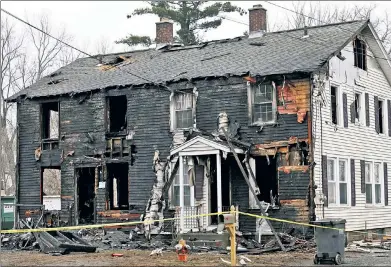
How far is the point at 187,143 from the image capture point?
22.8 m

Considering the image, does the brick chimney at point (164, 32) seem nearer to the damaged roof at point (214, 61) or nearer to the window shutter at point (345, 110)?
the damaged roof at point (214, 61)

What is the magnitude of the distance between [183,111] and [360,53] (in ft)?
25.2

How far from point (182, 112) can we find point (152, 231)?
4.53 m

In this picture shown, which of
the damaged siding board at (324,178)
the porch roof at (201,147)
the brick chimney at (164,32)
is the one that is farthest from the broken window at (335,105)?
the brick chimney at (164,32)

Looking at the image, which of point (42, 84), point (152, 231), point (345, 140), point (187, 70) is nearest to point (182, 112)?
point (187, 70)

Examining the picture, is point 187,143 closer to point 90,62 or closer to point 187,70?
point 187,70

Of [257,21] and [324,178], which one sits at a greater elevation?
[257,21]

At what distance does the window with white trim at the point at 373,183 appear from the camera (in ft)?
85.7

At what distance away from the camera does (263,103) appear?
23.0m

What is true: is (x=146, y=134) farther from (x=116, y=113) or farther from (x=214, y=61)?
(x=214, y=61)

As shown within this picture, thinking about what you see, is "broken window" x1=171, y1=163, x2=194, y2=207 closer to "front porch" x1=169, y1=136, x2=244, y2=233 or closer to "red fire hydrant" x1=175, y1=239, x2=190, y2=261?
"front porch" x1=169, y1=136, x2=244, y2=233

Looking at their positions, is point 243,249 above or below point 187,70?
below

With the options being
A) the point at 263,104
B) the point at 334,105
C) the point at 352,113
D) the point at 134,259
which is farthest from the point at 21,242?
the point at 352,113

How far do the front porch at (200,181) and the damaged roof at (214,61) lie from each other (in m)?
2.93
